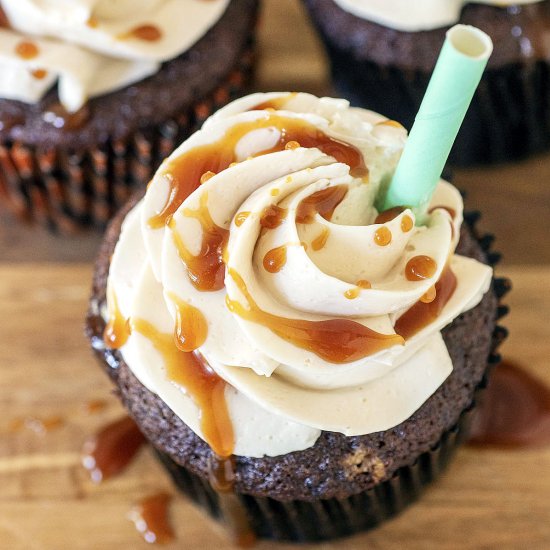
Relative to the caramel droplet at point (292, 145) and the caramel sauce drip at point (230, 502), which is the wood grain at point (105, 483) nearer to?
the caramel sauce drip at point (230, 502)

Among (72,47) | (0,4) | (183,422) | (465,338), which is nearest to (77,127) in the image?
(72,47)

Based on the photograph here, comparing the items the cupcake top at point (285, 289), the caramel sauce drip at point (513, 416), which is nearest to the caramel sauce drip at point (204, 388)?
the cupcake top at point (285, 289)

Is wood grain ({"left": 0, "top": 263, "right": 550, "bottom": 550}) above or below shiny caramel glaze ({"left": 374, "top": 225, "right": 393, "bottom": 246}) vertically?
below

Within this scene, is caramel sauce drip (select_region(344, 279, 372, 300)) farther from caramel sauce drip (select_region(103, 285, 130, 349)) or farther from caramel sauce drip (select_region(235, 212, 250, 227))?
caramel sauce drip (select_region(103, 285, 130, 349))

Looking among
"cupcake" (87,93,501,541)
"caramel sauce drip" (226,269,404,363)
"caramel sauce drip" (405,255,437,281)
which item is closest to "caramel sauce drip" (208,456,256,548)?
"cupcake" (87,93,501,541)

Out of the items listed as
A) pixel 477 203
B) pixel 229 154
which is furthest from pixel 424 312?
pixel 477 203

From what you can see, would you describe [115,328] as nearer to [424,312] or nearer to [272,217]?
[272,217]

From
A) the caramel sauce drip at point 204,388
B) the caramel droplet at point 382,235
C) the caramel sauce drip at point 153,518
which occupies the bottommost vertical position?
the caramel sauce drip at point 153,518

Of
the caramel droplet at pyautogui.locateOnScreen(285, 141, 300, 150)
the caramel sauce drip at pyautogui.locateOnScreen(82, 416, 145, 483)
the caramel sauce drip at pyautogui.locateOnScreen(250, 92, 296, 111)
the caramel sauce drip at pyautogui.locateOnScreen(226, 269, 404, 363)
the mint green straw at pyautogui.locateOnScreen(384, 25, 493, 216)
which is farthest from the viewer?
the caramel sauce drip at pyautogui.locateOnScreen(82, 416, 145, 483)
